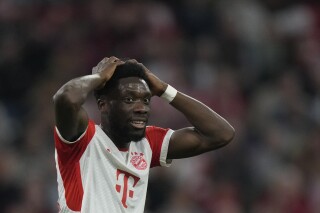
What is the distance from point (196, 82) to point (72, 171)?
634cm

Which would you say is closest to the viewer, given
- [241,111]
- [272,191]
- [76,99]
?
[76,99]

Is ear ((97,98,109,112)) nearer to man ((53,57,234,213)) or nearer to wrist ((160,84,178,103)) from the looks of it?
man ((53,57,234,213))

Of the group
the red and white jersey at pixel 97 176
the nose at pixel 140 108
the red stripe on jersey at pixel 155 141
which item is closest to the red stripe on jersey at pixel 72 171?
the red and white jersey at pixel 97 176

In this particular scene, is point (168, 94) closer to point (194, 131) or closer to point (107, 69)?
point (194, 131)

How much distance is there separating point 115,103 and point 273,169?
18.3 ft

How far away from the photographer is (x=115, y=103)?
5930 mm

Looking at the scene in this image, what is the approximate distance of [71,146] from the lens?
19.0ft

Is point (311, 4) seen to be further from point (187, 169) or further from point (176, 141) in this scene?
point (176, 141)

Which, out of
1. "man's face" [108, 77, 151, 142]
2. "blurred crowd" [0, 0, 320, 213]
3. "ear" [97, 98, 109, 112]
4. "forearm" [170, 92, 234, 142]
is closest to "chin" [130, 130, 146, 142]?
"man's face" [108, 77, 151, 142]

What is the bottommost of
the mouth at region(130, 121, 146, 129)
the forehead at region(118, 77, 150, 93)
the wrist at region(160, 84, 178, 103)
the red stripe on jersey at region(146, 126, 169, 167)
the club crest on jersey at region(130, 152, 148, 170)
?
the club crest on jersey at region(130, 152, 148, 170)

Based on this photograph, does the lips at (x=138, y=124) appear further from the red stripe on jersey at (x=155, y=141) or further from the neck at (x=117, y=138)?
the red stripe on jersey at (x=155, y=141)

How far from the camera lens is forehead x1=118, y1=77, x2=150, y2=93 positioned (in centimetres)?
592

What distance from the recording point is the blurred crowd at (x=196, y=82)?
10562 millimetres

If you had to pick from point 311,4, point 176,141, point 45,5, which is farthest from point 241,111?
point 176,141
